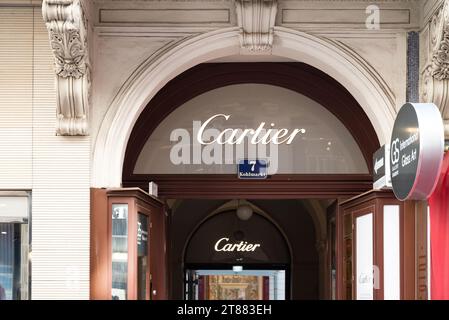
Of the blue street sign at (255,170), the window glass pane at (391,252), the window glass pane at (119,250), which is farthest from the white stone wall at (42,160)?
the window glass pane at (391,252)

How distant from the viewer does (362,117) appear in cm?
809

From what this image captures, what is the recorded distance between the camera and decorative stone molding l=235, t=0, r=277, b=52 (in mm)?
6898

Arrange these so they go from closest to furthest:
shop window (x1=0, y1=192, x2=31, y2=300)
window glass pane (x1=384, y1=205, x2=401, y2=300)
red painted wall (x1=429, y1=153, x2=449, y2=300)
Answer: red painted wall (x1=429, y1=153, x2=449, y2=300), shop window (x1=0, y1=192, x2=31, y2=300), window glass pane (x1=384, y1=205, x2=401, y2=300)

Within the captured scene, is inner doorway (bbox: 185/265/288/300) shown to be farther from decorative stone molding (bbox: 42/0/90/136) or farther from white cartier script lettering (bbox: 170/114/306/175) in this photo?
decorative stone molding (bbox: 42/0/90/136)

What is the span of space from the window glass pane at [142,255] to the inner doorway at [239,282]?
8.21 m

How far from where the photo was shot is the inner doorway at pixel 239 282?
633 inches

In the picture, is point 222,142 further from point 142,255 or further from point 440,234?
point 440,234

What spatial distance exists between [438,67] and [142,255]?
130 inches

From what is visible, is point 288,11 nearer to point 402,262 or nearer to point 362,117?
point 362,117

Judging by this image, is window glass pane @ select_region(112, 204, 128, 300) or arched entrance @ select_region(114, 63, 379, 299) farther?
arched entrance @ select_region(114, 63, 379, 299)

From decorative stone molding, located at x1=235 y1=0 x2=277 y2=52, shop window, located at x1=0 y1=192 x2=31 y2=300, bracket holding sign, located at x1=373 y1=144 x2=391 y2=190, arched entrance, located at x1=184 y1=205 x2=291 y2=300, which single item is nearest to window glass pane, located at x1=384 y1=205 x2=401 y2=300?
bracket holding sign, located at x1=373 y1=144 x2=391 y2=190

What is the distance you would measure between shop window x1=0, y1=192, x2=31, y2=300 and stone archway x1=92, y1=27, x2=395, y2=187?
910mm

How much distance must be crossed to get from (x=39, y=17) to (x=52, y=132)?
1076 millimetres
